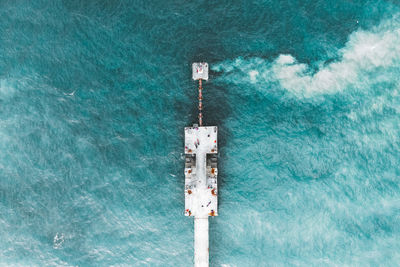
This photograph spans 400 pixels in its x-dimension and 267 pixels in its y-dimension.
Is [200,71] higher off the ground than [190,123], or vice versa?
[200,71]

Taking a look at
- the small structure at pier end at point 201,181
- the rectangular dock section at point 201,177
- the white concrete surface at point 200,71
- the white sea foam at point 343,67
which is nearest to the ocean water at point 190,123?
the white sea foam at point 343,67

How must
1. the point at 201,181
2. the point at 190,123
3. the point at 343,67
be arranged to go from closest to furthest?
1. the point at 201,181
2. the point at 343,67
3. the point at 190,123

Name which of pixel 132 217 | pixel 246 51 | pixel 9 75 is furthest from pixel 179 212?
pixel 9 75

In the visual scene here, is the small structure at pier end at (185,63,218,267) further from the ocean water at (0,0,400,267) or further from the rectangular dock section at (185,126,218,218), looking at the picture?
the ocean water at (0,0,400,267)

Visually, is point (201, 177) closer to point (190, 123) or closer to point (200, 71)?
point (190, 123)


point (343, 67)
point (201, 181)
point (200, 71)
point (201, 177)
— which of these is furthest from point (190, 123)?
point (343, 67)
